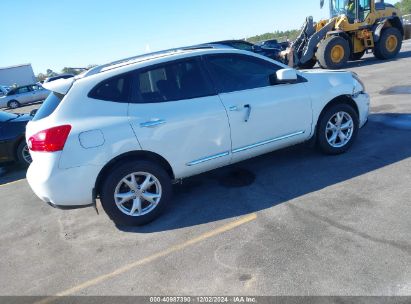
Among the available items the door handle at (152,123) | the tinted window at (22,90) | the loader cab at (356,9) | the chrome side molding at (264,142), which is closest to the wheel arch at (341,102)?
the chrome side molding at (264,142)

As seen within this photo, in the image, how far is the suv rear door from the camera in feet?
13.5

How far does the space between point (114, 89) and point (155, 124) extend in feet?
1.94

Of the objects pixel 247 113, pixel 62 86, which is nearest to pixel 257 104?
pixel 247 113

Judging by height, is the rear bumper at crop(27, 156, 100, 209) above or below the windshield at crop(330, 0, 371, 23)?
below

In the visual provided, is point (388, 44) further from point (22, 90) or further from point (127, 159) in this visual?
point (22, 90)

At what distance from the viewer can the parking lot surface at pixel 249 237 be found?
10.0 ft

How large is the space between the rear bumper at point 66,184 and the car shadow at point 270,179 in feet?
2.16

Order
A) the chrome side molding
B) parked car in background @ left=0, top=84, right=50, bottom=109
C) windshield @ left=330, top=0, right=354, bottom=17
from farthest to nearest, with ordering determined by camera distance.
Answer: parked car in background @ left=0, top=84, right=50, bottom=109 → windshield @ left=330, top=0, right=354, bottom=17 → the chrome side molding

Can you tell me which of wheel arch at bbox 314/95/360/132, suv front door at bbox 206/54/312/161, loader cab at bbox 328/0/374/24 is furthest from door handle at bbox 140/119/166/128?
loader cab at bbox 328/0/374/24

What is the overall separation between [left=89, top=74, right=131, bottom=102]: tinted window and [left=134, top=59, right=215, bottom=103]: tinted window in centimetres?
11

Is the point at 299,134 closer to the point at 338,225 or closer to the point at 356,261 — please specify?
the point at 338,225

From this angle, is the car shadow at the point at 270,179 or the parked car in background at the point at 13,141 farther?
the parked car in background at the point at 13,141

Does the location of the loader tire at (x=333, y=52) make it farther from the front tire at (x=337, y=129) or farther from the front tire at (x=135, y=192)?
the front tire at (x=135, y=192)

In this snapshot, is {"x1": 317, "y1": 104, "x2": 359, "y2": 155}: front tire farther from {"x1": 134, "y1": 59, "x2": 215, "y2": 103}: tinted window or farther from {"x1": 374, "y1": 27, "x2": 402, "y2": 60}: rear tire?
{"x1": 374, "y1": 27, "x2": 402, "y2": 60}: rear tire
